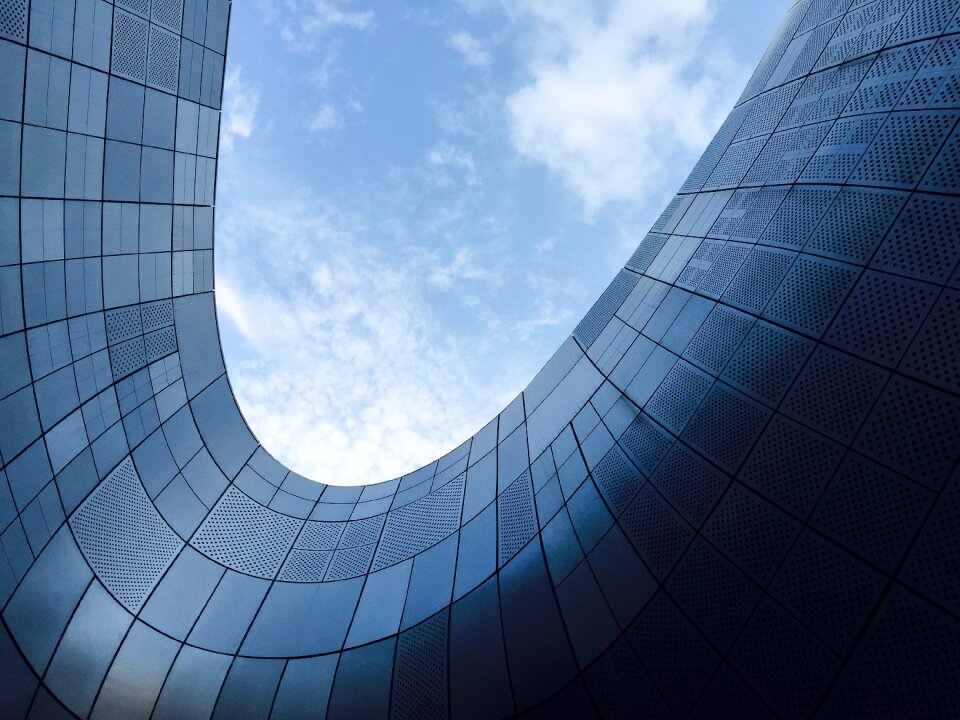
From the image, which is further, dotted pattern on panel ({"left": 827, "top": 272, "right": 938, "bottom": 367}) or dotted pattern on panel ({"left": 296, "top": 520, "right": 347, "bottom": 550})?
dotted pattern on panel ({"left": 296, "top": 520, "right": 347, "bottom": 550})

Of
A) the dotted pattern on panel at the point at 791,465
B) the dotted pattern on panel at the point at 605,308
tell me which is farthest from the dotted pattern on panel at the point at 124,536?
the dotted pattern on panel at the point at 791,465

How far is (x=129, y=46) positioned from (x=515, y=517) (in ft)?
45.2

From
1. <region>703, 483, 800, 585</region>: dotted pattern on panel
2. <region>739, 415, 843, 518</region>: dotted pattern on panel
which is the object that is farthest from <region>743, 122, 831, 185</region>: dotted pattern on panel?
<region>703, 483, 800, 585</region>: dotted pattern on panel

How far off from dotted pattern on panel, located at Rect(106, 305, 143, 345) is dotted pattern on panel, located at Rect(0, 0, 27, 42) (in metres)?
5.59

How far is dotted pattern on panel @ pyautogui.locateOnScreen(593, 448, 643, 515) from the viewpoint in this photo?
33.0 ft

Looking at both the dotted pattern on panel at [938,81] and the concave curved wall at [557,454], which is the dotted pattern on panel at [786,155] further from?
the dotted pattern on panel at [938,81]

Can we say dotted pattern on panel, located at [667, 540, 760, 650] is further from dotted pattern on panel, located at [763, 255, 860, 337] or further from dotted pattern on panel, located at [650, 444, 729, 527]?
dotted pattern on panel, located at [763, 255, 860, 337]

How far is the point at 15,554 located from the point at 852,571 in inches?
581

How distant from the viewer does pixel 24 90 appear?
9.34m

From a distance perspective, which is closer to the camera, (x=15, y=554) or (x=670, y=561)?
(x=670, y=561)

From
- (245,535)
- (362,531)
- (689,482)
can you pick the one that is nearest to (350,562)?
(362,531)

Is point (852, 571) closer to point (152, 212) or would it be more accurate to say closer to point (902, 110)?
point (902, 110)

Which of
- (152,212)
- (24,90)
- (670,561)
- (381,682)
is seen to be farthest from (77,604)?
(670,561)

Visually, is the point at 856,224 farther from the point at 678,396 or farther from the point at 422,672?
the point at 422,672
